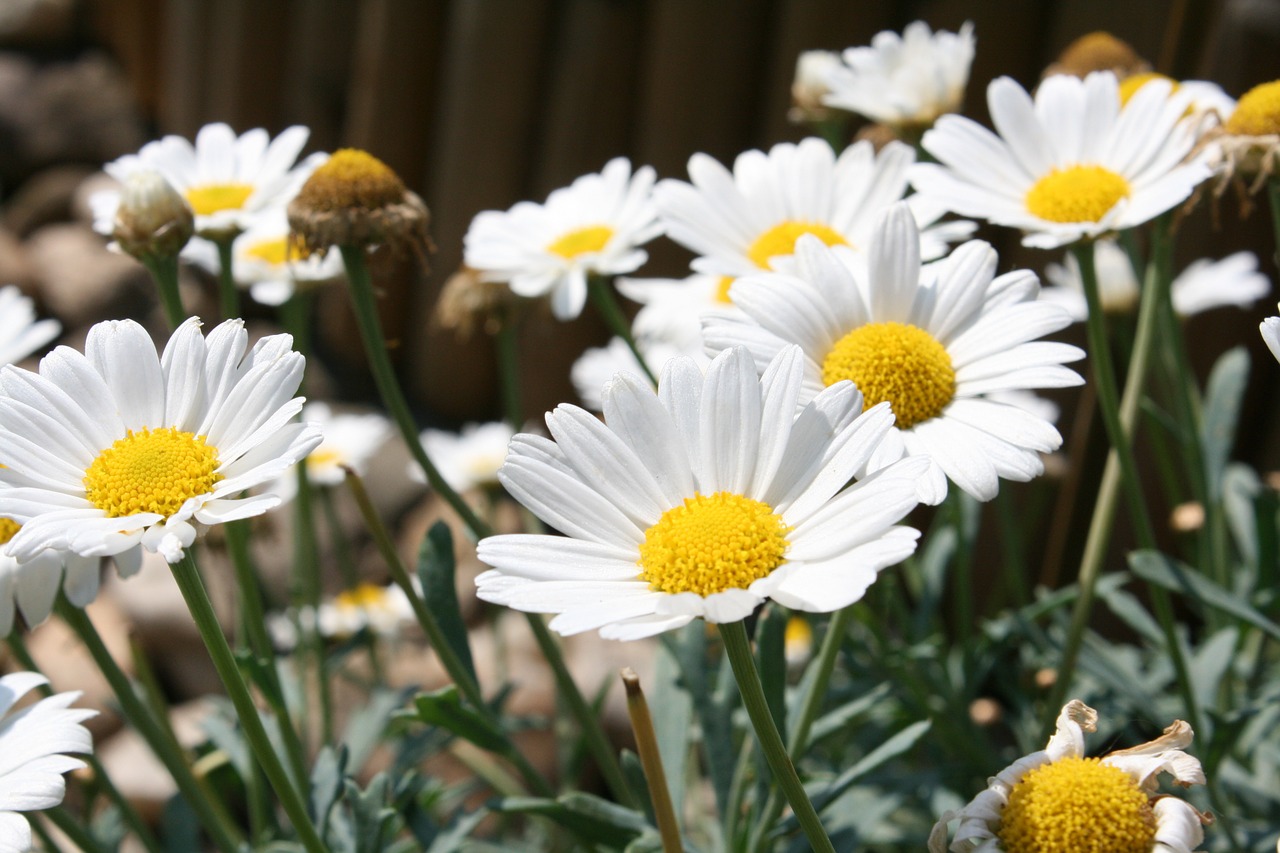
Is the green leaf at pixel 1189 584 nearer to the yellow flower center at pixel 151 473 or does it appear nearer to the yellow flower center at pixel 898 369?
the yellow flower center at pixel 898 369

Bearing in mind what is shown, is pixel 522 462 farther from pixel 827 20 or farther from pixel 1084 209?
pixel 827 20

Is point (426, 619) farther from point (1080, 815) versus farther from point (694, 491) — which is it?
point (1080, 815)

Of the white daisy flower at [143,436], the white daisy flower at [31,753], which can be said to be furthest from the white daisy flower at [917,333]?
the white daisy flower at [31,753]

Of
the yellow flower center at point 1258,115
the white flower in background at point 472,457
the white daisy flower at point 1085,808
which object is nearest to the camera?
the white daisy flower at point 1085,808

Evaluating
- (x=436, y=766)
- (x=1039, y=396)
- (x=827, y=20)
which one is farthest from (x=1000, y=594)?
(x=436, y=766)

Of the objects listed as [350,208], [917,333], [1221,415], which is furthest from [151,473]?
[1221,415]

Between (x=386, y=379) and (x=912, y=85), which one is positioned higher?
(x=912, y=85)
